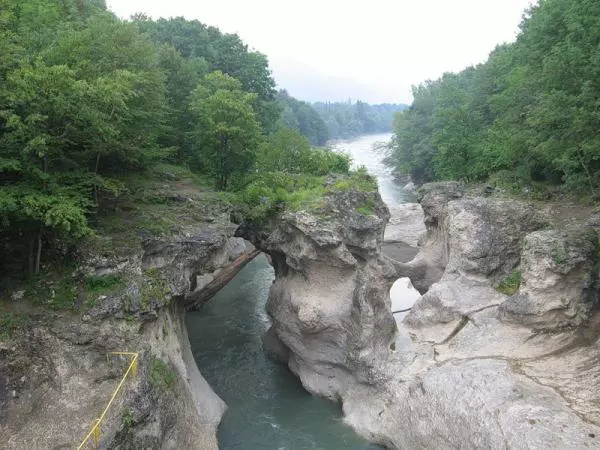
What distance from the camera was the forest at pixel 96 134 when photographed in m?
12.7

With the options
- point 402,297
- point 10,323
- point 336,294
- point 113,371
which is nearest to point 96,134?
point 10,323

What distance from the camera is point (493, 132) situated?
32.3 metres

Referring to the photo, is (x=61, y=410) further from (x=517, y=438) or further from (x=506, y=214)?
(x=506, y=214)

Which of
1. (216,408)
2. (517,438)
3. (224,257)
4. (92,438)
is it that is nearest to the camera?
(92,438)

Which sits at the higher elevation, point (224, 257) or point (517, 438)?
point (224, 257)

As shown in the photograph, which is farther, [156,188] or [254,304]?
[254,304]

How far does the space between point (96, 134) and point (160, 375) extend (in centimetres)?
739

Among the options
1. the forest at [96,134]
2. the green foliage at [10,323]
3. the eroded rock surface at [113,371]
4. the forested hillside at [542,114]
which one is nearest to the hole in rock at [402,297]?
the forested hillside at [542,114]

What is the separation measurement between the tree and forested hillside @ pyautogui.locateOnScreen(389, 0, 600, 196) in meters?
13.2

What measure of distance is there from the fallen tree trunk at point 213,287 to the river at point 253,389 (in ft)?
2.52

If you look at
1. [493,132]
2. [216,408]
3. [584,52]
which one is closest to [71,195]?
[216,408]

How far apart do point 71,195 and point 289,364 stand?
38.7ft

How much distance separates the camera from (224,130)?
22.5 meters

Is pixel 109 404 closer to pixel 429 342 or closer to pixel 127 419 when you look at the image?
pixel 127 419
